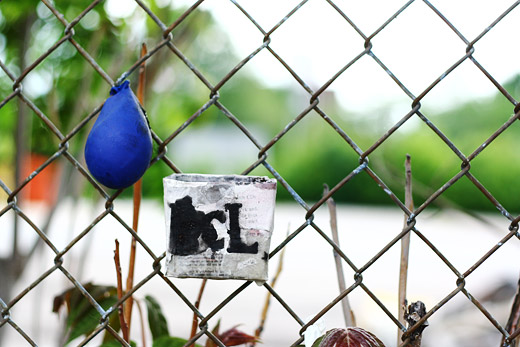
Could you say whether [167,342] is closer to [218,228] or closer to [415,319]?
[218,228]

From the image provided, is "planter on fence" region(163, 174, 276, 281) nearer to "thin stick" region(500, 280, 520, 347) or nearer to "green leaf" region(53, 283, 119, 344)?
"green leaf" region(53, 283, 119, 344)

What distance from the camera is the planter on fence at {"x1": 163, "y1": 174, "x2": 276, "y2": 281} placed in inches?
29.4

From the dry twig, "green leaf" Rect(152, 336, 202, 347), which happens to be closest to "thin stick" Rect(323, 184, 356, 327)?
the dry twig

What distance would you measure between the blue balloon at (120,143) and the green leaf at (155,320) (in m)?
0.26

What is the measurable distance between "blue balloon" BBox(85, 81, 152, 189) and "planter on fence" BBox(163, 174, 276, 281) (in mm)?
47

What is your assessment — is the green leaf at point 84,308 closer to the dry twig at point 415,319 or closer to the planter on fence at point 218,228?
the planter on fence at point 218,228

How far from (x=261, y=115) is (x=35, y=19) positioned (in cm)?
2496

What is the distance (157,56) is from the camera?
176cm

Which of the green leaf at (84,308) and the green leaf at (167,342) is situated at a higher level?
the green leaf at (84,308)

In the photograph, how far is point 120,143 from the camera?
0.73m

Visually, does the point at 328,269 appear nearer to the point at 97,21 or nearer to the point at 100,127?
the point at 97,21

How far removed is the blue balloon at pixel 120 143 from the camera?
732mm

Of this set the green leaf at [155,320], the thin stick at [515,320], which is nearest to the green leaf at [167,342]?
the green leaf at [155,320]

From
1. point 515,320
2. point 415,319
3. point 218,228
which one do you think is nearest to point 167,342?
point 218,228
